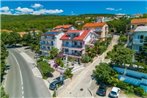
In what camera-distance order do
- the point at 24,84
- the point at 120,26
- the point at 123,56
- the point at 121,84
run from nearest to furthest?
the point at 121,84 < the point at 123,56 < the point at 24,84 < the point at 120,26

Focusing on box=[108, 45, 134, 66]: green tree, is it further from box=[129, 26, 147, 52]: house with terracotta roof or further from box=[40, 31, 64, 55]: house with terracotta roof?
box=[40, 31, 64, 55]: house with terracotta roof

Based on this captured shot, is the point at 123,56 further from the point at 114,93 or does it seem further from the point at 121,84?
the point at 114,93

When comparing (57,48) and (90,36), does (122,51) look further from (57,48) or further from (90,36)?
(57,48)

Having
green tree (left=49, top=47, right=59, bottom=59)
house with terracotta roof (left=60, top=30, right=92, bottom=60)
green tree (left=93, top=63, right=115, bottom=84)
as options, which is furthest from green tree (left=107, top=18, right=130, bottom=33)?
green tree (left=93, top=63, right=115, bottom=84)

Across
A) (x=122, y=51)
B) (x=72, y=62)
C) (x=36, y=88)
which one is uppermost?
(x=122, y=51)

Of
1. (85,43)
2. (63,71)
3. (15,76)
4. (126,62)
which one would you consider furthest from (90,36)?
(15,76)

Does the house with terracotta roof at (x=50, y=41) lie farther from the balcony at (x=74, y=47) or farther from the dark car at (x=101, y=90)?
the dark car at (x=101, y=90)

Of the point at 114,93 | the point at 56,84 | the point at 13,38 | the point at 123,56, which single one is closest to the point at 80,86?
the point at 56,84
